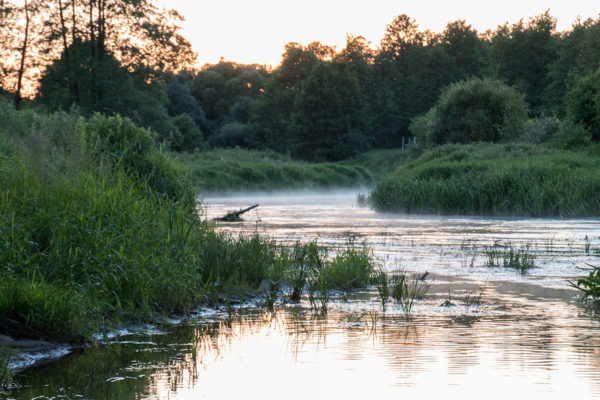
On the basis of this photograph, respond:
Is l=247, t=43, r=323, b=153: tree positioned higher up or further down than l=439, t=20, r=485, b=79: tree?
further down

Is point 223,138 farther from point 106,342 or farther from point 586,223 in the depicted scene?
point 106,342

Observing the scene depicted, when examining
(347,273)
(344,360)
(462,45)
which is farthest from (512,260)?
(462,45)

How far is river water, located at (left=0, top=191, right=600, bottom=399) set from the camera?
607 centimetres

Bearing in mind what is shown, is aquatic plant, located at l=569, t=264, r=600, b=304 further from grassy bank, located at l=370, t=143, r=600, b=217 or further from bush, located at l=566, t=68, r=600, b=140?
bush, located at l=566, t=68, r=600, b=140

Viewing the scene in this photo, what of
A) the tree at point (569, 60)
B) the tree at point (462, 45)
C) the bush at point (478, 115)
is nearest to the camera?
the bush at point (478, 115)

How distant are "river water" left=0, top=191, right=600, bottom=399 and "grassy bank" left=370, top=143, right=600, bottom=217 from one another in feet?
47.5

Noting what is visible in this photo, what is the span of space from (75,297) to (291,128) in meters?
70.7

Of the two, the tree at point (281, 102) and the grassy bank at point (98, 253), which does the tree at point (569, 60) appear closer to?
the tree at point (281, 102)

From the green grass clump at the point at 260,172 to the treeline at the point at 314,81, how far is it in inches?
115

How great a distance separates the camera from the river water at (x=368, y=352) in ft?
19.9

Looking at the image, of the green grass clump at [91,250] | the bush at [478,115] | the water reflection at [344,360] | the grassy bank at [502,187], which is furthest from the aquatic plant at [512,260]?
the bush at [478,115]

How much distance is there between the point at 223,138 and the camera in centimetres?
8419

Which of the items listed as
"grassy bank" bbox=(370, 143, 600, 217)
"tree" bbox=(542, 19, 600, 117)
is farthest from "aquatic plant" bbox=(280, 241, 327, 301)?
"tree" bbox=(542, 19, 600, 117)

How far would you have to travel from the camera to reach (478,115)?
44469 mm
